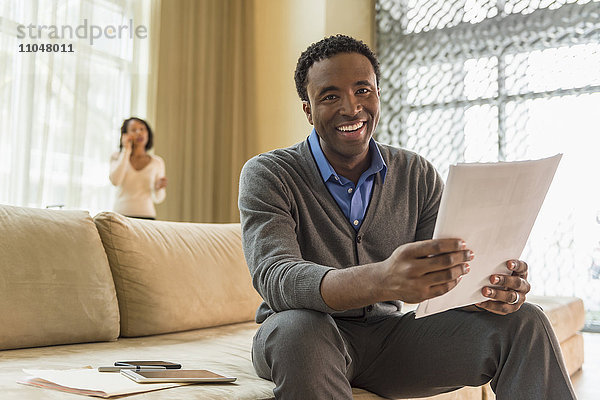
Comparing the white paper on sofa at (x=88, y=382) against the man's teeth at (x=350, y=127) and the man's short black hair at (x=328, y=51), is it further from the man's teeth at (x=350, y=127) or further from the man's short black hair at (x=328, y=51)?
the man's short black hair at (x=328, y=51)

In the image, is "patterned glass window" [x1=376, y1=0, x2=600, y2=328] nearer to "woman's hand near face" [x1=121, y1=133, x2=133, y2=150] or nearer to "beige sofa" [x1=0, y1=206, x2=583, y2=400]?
"woman's hand near face" [x1=121, y1=133, x2=133, y2=150]

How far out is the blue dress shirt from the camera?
143 cm

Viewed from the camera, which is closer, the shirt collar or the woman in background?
the shirt collar

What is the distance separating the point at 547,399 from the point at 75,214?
1.34m

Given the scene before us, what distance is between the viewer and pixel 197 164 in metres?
5.05

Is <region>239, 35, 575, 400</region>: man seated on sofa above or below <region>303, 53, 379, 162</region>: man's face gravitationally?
below

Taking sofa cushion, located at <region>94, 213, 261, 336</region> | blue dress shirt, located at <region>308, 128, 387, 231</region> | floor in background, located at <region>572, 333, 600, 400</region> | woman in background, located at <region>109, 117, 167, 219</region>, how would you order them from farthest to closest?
1. woman in background, located at <region>109, 117, 167, 219</region>
2. floor in background, located at <region>572, 333, 600, 400</region>
3. sofa cushion, located at <region>94, 213, 261, 336</region>
4. blue dress shirt, located at <region>308, 128, 387, 231</region>

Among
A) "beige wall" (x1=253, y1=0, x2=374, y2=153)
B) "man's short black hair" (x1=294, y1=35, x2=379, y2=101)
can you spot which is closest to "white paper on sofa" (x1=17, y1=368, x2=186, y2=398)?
"man's short black hair" (x1=294, y1=35, x2=379, y2=101)

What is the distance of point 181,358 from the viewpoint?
1.51 meters

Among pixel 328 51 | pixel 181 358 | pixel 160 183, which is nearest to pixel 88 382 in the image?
pixel 181 358

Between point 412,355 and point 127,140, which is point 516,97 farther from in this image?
point 412,355

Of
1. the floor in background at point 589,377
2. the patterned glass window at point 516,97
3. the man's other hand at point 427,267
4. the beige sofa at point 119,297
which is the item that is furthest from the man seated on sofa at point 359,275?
the patterned glass window at point 516,97

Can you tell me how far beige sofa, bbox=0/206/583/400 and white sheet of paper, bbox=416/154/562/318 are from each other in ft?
1.16

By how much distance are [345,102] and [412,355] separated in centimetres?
58
